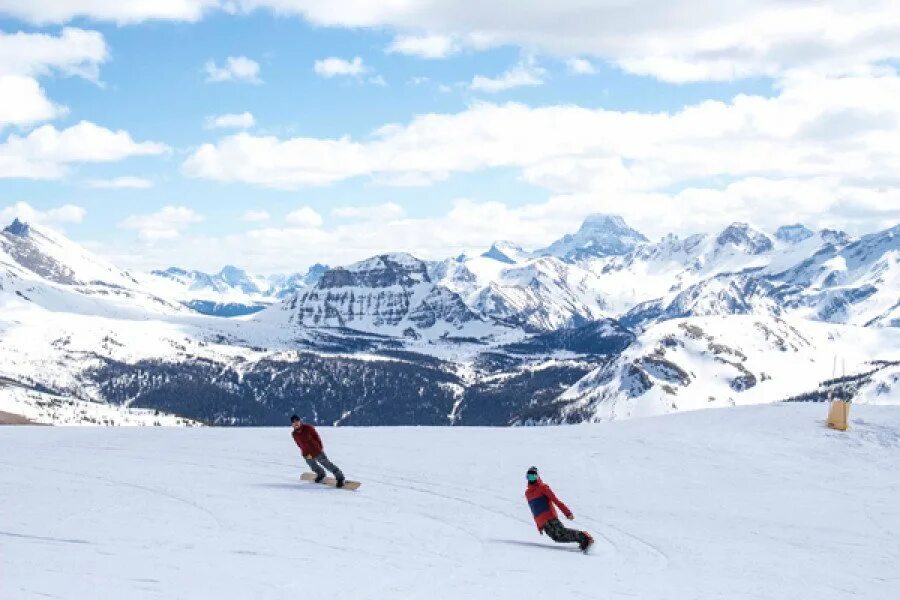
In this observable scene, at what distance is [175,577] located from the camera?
53.9 feet

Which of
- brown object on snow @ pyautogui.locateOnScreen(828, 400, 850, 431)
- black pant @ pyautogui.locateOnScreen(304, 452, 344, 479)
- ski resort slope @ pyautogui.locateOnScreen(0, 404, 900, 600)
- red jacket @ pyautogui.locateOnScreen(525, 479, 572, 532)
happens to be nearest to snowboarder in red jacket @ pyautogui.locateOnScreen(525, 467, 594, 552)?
red jacket @ pyautogui.locateOnScreen(525, 479, 572, 532)

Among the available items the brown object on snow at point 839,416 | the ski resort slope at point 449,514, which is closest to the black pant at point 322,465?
the ski resort slope at point 449,514

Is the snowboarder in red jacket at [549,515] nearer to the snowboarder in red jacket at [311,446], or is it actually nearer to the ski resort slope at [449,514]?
the ski resort slope at [449,514]

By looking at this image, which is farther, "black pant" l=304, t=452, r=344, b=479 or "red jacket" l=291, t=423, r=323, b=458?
"red jacket" l=291, t=423, r=323, b=458

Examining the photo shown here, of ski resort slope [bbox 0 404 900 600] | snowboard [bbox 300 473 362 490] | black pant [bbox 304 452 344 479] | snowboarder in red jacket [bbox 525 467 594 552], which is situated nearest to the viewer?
ski resort slope [bbox 0 404 900 600]

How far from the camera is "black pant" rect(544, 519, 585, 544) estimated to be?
22.3 metres

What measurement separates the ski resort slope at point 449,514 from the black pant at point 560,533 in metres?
0.32

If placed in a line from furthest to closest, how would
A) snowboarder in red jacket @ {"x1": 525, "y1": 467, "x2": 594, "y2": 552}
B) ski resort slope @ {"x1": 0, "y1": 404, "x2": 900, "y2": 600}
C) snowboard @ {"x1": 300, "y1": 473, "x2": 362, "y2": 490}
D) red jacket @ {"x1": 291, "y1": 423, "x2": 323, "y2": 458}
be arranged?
snowboard @ {"x1": 300, "y1": 473, "x2": 362, "y2": 490} < red jacket @ {"x1": 291, "y1": 423, "x2": 323, "y2": 458} < snowboarder in red jacket @ {"x1": 525, "y1": 467, "x2": 594, "y2": 552} < ski resort slope @ {"x1": 0, "y1": 404, "x2": 900, "y2": 600}

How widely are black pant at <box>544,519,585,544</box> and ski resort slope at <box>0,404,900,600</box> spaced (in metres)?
0.32

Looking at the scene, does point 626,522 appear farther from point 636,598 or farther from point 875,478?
point 875,478

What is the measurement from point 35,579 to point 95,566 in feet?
4.49

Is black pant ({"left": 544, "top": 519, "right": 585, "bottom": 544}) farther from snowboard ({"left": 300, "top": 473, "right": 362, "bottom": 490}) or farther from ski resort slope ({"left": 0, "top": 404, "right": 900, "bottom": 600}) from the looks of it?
snowboard ({"left": 300, "top": 473, "right": 362, "bottom": 490})

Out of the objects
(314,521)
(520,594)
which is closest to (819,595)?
(520,594)

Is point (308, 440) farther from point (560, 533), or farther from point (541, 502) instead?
point (560, 533)
